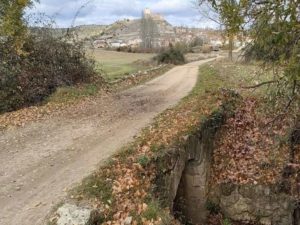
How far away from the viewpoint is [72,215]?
26.6 feet

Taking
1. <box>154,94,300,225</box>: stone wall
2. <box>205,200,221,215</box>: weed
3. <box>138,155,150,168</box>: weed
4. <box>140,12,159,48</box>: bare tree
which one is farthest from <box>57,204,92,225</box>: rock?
<box>140,12,159,48</box>: bare tree

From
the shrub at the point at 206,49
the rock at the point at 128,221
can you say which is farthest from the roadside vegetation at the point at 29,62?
the shrub at the point at 206,49

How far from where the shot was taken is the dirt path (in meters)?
8.93

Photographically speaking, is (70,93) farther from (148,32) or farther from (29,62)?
(148,32)

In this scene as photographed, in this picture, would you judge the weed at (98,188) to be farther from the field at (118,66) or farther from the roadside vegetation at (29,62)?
the field at (118,66)

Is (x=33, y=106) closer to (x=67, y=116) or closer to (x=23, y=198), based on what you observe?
(x=67, y=116)

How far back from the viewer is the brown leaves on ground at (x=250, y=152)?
14.7 meters

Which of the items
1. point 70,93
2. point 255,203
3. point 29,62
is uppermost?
point 29,62

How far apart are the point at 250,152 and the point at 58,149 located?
6.75 metres

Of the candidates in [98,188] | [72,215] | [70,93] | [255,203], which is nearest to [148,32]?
[70,93]

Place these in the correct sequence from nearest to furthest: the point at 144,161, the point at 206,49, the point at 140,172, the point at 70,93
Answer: the point at 140,172 → the point at 144,161 → the point at 70,93 → the point at 206,49

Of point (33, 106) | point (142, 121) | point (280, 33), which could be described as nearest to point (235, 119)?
point (142, 121)

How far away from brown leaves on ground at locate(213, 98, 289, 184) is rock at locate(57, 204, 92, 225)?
25.3ft

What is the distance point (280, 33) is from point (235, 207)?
9382 mm
